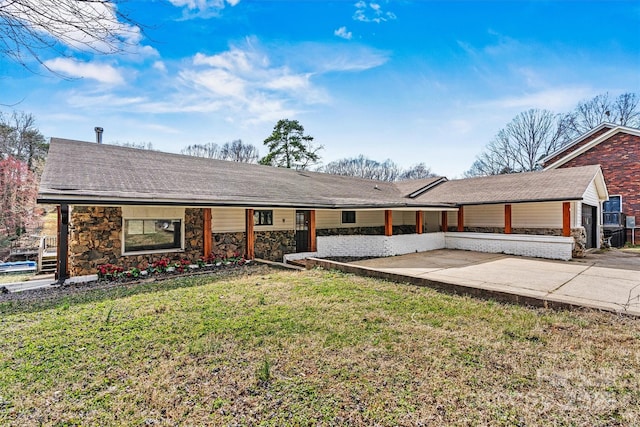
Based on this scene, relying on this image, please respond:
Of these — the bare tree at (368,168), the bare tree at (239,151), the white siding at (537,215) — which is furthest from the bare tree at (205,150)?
the white siding at (537,215)

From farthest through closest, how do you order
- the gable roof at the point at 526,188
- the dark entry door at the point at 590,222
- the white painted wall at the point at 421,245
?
the dark entry door at the point at 590,222, the gable roof at the point at 526,188, the white painted wall at the point at 421,245

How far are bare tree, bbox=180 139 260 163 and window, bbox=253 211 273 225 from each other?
30.4 meters

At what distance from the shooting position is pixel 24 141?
23516 millimetres

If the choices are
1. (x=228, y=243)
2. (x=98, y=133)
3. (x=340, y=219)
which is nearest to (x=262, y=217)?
(x=228, y=243)

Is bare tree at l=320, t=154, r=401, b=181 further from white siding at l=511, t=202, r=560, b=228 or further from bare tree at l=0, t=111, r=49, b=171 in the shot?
white siding at l=511, t=202, r=560, b=228

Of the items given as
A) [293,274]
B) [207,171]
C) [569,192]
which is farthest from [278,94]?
[569,192]

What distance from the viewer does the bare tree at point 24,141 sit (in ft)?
69.1

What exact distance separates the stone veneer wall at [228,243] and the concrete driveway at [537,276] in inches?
167

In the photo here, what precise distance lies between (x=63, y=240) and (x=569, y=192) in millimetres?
15614

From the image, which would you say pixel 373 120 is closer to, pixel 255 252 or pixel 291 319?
pixel 255 252

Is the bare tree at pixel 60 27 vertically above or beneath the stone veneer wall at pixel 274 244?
above

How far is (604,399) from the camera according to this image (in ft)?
9.45

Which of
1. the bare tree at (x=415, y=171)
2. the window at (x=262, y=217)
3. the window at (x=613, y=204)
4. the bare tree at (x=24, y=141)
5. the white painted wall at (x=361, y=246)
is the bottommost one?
the white painted wall at (x=361, y=246)

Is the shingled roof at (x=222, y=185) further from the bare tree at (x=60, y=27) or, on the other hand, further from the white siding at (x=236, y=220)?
the bare tree at (x=60, y=27)
